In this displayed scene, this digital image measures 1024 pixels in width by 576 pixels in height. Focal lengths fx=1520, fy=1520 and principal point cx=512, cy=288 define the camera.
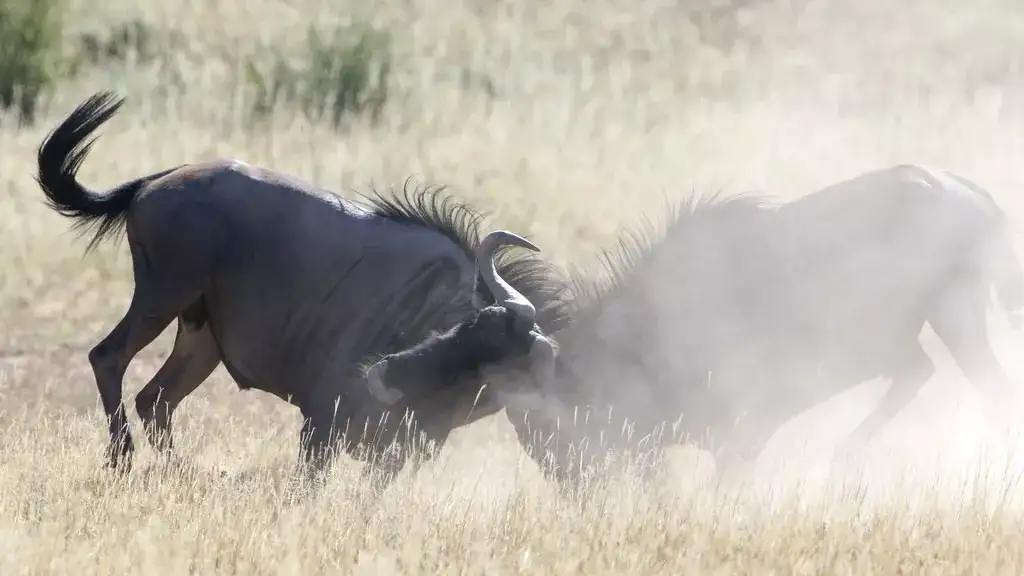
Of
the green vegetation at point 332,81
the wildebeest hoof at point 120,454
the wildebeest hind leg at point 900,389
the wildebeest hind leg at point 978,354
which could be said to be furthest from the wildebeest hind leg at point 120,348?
the green vegetation at point 332,81

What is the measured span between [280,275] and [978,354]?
3.61 metres

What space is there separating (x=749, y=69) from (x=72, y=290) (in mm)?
21136

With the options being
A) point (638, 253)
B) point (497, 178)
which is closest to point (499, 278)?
point (638, 253)

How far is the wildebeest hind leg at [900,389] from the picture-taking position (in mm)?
8039

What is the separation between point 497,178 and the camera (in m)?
18.1

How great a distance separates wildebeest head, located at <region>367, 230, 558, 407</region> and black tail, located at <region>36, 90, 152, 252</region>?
2066 millimetres

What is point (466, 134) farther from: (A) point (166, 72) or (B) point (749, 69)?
(B) point (749, 69)

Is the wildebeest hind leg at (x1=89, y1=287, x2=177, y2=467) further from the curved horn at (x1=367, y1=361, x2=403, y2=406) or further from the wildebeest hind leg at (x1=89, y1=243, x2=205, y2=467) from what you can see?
the curved horn at (x1=367, y1=361, x2=403, y2=406)

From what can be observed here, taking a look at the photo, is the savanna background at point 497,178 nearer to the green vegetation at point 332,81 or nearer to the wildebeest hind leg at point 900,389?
the green vegetation at point 332,81

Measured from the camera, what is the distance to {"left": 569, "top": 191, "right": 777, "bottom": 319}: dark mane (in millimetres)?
7762

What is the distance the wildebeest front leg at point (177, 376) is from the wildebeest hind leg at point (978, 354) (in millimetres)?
3907

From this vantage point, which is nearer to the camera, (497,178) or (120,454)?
(120,454)

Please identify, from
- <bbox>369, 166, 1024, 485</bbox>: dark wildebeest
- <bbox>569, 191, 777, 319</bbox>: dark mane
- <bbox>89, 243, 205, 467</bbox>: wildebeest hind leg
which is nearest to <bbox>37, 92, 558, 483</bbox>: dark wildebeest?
<bbox>89, 243, 205, 467</bbox>: wildebeest hind leg

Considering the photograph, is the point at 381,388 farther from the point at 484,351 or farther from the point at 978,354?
the point at 978,354
